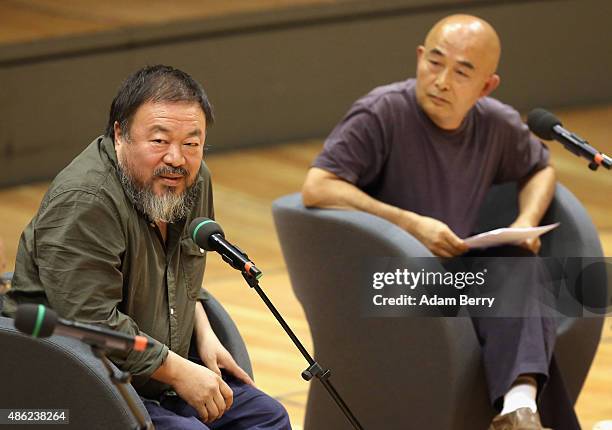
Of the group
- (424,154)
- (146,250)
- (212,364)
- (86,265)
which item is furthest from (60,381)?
(424,154)

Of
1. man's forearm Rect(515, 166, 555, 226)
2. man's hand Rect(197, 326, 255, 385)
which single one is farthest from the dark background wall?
man's hand Rect(197, 326, 255, 385)

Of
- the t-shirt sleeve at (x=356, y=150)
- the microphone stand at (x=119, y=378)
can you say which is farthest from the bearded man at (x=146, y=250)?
the t-shirt sleeve at (x=356, y=150)

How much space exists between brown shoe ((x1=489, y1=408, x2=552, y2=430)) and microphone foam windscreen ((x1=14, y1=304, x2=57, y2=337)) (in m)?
1.67

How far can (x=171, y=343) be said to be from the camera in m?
2.86

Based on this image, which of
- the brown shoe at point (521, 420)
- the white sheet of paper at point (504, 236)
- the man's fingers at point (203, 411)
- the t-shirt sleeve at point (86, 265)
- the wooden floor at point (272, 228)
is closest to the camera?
the t-shirt sleeve at point (86, 265)

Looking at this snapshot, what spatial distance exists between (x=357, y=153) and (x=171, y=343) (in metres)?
1.05

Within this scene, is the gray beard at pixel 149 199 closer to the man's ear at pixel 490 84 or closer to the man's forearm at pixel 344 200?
the man's forearm at pixel 344 200

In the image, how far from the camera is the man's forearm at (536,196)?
3.80 m

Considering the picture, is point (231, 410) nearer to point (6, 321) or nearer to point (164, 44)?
point (6, 321)

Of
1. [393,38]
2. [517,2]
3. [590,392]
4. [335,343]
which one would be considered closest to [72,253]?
[335,343]

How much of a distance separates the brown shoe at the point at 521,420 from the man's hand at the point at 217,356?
30.0 inches

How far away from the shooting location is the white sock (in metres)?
3.42

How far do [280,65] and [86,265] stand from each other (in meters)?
4.27

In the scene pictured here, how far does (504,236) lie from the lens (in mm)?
3559
